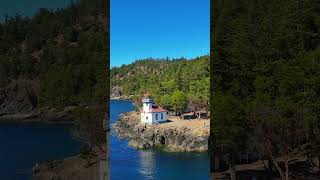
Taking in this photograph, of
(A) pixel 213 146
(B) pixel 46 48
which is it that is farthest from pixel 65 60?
(A) pixel 213 146

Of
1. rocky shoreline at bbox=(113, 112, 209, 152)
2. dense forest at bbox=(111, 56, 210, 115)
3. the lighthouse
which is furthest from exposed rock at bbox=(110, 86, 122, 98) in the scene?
rocky shoreline at bbox=(113, 112, 209, 152)

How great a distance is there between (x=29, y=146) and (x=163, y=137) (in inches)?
316

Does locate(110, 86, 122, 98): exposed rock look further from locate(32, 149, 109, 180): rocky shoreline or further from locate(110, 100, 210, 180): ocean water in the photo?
locate(32, 149, 109, 180): rocky shoreline

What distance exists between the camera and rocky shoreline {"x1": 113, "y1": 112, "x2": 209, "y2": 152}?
1956 centimetres

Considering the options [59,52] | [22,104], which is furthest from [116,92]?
[22,104]

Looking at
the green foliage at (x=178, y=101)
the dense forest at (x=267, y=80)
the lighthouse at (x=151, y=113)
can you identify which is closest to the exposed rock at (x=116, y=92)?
the green foliage at (x=178, y=101)

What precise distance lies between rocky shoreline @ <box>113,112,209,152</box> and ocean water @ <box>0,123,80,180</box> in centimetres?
246

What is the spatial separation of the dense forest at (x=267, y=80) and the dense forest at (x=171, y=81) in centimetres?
635

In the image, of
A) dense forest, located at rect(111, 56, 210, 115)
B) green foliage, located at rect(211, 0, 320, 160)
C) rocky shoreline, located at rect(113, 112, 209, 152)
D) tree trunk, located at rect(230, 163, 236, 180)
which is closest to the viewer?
green foliage, located at rect(211, 0, 320, 160)

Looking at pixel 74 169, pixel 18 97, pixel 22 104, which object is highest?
pixel 18 97

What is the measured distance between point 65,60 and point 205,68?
33.1ft

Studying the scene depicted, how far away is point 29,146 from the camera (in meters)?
24.9

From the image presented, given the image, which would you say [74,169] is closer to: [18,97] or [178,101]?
[178,101]

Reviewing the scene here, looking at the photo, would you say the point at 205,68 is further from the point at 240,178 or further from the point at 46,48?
the point at 46,48
